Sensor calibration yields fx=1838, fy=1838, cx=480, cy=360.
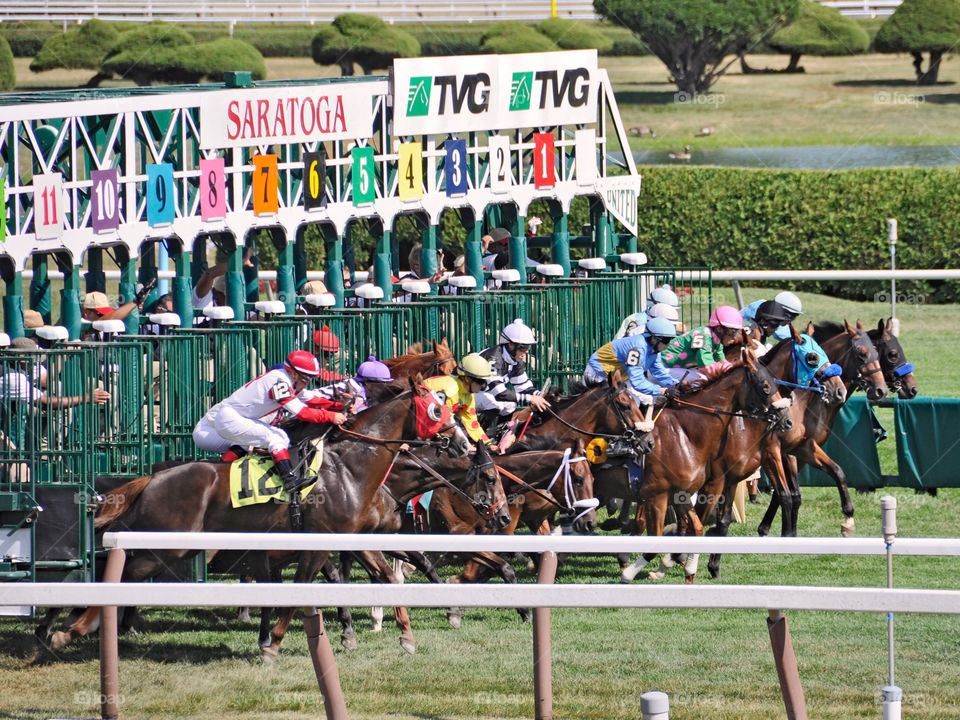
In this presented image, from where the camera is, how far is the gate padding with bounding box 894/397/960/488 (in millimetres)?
12953

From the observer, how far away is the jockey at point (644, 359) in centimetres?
1105

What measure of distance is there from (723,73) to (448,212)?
47.6ft

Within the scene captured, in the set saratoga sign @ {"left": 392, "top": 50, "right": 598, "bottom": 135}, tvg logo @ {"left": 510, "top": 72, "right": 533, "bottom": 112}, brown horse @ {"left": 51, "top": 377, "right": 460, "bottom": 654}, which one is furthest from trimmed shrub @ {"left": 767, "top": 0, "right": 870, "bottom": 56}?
brown horse @ {"left": 51, "top": 377, "right": 460, "bottom": 654}

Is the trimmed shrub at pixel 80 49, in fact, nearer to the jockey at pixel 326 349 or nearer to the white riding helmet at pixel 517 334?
the white riding helmet at pixel 517 334

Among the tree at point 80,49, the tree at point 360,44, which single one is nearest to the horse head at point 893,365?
the tree at point 360,44

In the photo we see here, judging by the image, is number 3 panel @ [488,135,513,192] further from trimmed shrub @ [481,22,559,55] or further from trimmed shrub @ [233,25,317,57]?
trimmed shrub @ [233,25,317,57]

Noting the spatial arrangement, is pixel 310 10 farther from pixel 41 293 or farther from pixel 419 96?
pixel 41 293

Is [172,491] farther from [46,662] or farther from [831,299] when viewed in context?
[831,299]

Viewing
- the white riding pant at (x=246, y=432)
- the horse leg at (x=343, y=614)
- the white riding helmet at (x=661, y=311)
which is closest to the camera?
the horse leg at (x=343, y=614)

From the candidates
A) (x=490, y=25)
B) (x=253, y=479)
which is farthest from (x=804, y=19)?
(x=253, y=479)

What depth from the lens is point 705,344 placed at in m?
12.1

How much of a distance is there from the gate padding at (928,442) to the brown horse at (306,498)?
4.98 m

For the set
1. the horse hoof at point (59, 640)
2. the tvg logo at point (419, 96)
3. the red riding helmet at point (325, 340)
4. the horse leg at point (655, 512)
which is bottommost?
the horse leg at point (655, 512)

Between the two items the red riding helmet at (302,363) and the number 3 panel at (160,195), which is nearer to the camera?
the red riding helmet at (302,363)
